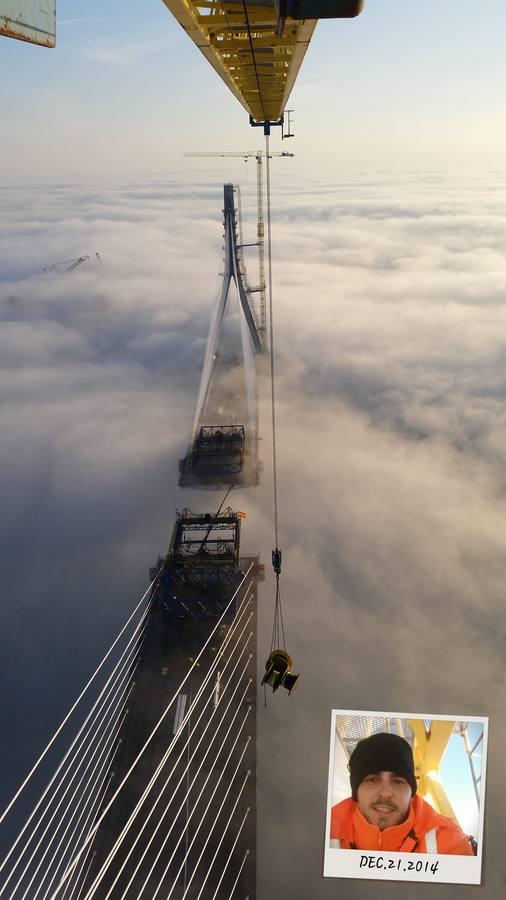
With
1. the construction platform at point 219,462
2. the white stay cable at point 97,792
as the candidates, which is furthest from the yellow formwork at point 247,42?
the construction platform at point 219,462

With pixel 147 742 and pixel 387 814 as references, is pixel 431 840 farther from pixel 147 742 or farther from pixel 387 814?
pixel 147 742

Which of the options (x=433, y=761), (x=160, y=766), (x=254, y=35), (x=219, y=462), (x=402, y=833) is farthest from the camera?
(x=219, y=462)

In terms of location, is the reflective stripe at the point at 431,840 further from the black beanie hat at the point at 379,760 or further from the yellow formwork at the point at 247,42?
the yellow formwork at the point at 247,42

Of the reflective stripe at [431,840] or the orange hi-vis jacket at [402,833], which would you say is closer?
the orange hi-vis jacket at [402,833]

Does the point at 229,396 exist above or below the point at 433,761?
above

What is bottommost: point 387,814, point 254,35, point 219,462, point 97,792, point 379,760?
point 97,792

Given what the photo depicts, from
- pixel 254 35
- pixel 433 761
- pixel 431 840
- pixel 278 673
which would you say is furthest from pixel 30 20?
pixel 431 840

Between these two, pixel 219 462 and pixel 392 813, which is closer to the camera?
pixel 392 813
